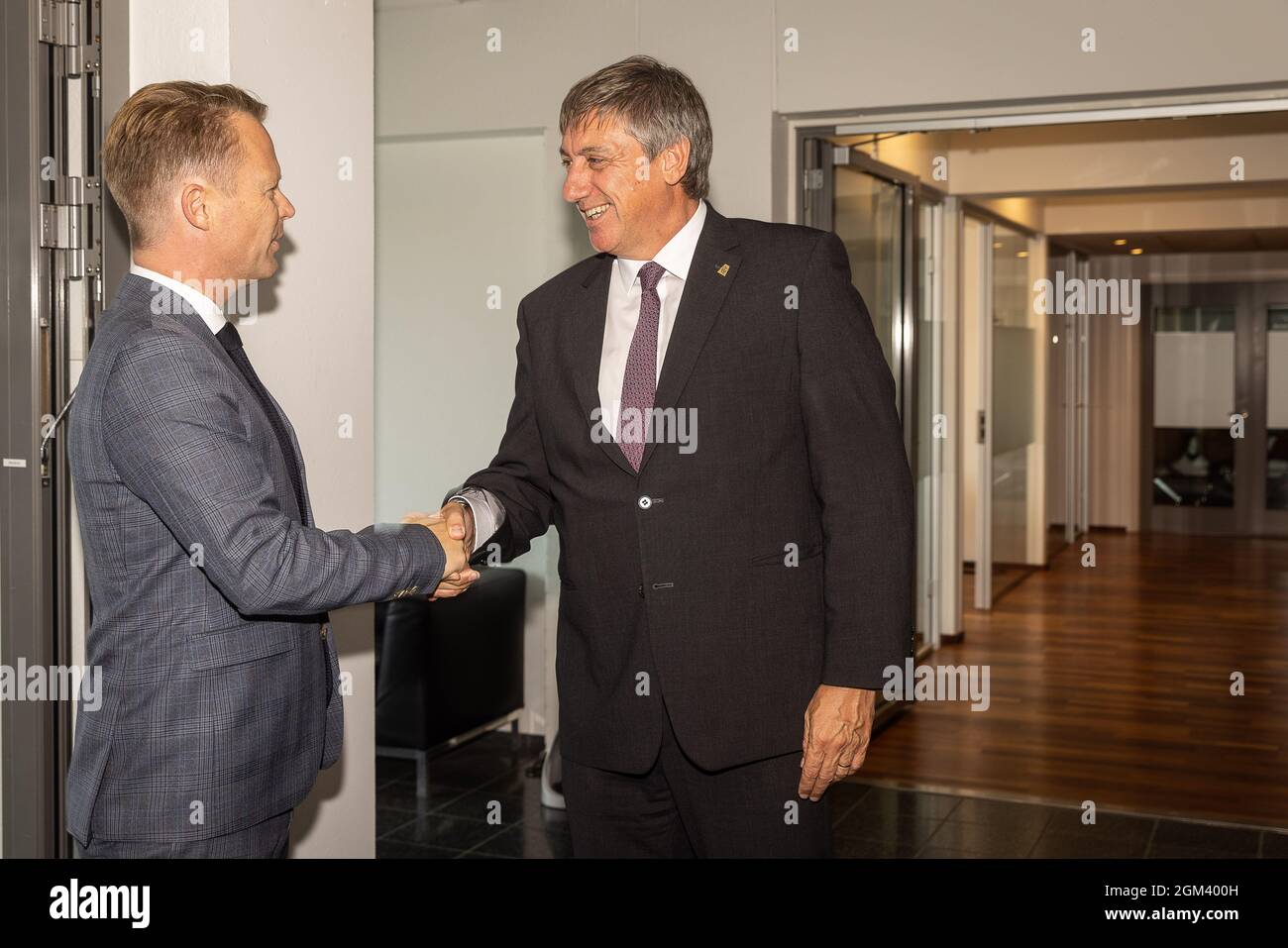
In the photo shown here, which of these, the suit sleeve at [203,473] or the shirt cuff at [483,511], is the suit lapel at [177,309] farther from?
the shirt cuff at [483,511]

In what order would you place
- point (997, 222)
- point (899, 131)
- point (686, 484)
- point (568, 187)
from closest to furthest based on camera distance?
point (686, 484), point (568, 187), point (899, 131), point (997, 222)

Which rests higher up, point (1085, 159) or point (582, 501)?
point (1085, 159)

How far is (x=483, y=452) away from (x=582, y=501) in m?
3.31

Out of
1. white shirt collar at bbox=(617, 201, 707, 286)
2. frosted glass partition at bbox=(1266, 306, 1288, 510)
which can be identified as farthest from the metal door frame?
white shirt collar at bbox=(617, 201, 707, 286)

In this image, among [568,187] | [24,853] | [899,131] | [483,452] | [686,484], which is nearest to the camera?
[686,484]

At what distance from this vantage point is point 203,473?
1.68 m

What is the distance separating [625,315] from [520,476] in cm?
37

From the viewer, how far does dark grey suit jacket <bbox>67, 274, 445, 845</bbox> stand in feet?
5.53

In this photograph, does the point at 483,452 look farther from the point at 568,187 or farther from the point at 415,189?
the point at 568,187

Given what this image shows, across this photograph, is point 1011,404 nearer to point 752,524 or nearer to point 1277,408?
point 1277,408

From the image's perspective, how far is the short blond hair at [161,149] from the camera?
1771 millimetres

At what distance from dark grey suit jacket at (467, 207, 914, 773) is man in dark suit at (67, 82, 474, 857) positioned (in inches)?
15.7

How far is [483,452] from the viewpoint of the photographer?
211 inches
